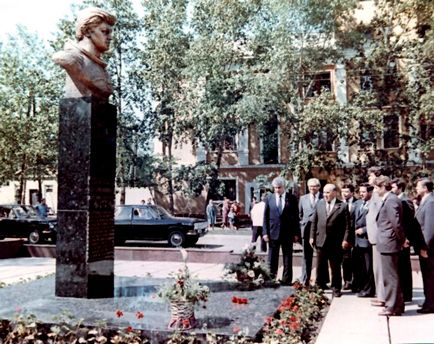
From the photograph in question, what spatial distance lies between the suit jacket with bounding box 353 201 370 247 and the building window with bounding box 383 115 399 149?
55.5 feet

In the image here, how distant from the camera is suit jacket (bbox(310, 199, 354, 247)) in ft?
26.5

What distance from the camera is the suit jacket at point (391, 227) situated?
22.3 feet

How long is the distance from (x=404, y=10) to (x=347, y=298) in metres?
19.8

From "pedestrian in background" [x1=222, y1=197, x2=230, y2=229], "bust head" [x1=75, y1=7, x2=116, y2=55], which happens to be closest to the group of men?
"bust head" [x1=75, y1=7, x2=116, y2=55]

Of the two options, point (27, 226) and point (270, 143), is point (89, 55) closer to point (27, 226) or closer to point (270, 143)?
point (27, 226)

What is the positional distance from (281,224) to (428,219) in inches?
90.9

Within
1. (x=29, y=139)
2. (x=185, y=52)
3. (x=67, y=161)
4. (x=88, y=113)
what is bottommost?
(x=67, y=161)

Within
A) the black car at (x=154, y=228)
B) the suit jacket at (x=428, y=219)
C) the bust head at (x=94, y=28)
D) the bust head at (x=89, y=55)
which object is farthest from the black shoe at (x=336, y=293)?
the black car at (x=154, y=228)

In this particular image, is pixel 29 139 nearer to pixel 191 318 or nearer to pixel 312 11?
pixel 312 11

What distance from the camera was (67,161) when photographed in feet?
22.6

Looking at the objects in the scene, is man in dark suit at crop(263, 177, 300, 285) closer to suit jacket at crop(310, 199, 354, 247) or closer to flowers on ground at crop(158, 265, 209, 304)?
suit jacket at crop(310, 199, 354, 247)

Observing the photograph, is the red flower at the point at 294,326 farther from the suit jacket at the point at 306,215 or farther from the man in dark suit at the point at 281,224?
the suit jacket at the point at 306,215

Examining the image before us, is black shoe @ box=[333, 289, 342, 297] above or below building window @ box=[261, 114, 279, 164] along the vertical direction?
below

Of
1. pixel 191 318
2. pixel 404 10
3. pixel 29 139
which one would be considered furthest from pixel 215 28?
pixel 191 318
